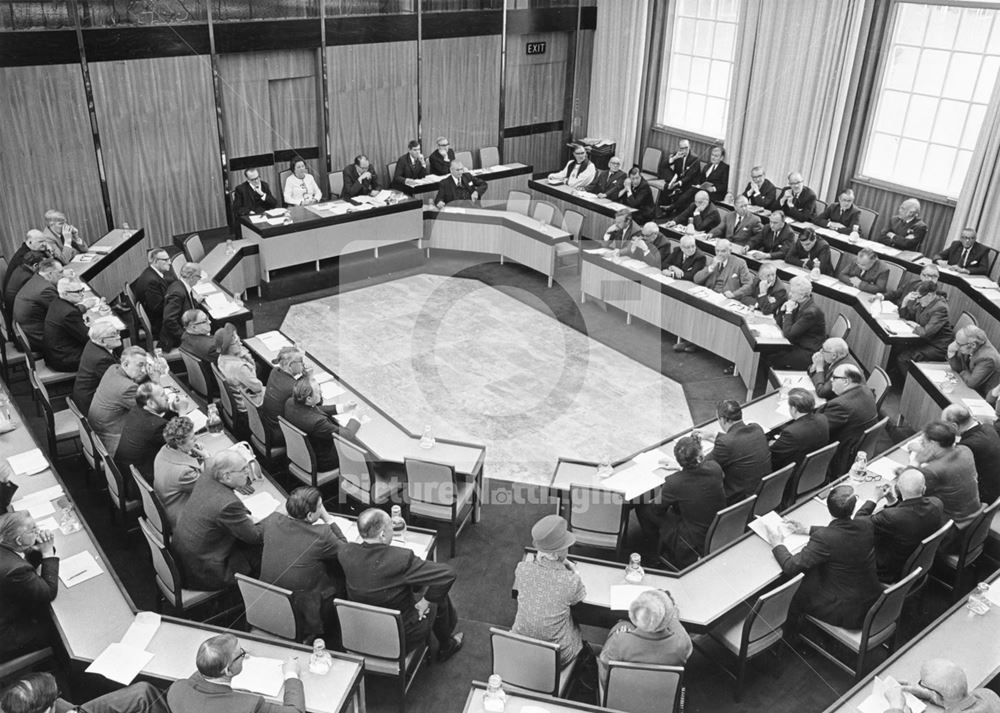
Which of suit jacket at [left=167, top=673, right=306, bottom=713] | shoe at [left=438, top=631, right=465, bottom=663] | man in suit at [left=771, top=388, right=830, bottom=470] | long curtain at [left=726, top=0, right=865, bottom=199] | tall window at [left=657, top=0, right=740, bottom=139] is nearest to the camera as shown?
suit jacket at [left=167, top=673, right=306, bottom=713]

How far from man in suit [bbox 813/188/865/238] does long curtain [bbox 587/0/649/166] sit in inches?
205

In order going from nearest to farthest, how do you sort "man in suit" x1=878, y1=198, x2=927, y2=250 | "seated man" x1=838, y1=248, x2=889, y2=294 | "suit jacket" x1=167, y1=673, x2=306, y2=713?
"suit jacket" x1=167, y1=673, x2=306, y2=713
"seated man" x1=838, y1=248, x2=889, y2=294
"man in suit" x1=878, y1=198, x2=927, y2=250

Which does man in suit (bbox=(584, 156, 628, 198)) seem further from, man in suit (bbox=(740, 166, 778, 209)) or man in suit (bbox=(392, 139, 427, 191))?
man in suit (bbox=(392, 139, 427, 191))

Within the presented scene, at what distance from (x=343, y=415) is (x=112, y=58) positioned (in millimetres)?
6809

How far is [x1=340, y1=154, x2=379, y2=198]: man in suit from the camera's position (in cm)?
1302

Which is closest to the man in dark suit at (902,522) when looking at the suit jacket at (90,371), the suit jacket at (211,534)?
the suit jacket at (211,534)

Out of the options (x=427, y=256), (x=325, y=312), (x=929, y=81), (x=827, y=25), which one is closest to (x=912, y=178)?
(x=929, y=81)

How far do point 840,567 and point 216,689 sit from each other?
385 cm

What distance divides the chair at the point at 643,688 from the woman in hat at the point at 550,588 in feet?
1.34

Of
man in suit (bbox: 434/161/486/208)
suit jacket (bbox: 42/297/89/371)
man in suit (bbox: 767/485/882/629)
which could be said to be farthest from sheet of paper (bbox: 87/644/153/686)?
man in suit (bbox: 434/161/486/208)

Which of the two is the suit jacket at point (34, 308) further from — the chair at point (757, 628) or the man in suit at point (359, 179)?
the chair at point (757, 628)

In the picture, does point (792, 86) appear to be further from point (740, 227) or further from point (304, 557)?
point (304, 557)

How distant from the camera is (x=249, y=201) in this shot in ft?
40.4

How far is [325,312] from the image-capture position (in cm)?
1134
